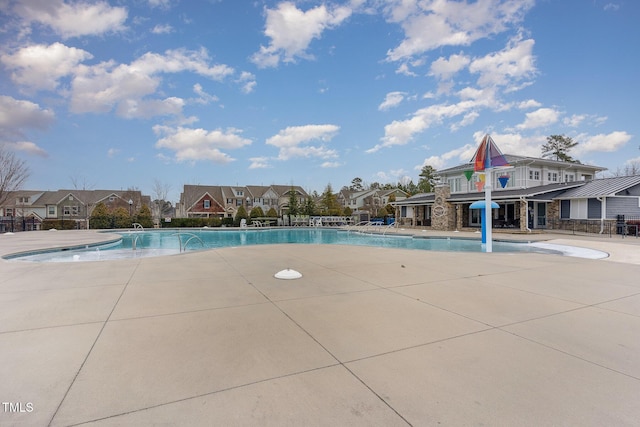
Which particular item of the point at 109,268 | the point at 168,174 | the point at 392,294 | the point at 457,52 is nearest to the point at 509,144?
the point at 457,52

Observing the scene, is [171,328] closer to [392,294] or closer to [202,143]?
[392,294]

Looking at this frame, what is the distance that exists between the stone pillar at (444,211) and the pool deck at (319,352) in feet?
63.7

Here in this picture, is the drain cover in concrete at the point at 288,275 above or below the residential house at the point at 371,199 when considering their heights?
below

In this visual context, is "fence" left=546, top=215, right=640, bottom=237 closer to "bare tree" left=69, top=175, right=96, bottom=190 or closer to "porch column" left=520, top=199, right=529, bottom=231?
"porch column" left=520, top=199, right=529, bottom=231

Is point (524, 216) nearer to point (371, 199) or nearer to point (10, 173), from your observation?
point (371, 199)

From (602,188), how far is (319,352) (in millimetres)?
25280

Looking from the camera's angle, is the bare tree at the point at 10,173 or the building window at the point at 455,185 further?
the building window at the point at 455,185

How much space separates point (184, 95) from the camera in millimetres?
20266

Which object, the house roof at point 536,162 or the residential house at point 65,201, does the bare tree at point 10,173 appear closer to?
the residential house at point 65,201

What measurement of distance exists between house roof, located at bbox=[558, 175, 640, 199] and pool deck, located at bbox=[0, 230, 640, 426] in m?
18.0

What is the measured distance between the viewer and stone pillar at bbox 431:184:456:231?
2477cm

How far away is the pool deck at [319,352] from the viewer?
201 cm

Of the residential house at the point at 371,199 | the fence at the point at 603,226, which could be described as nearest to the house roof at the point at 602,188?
the fence at the point at 603,226

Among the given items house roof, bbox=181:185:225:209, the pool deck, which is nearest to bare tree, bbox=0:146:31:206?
house roof, bbox=181:185:225:209
